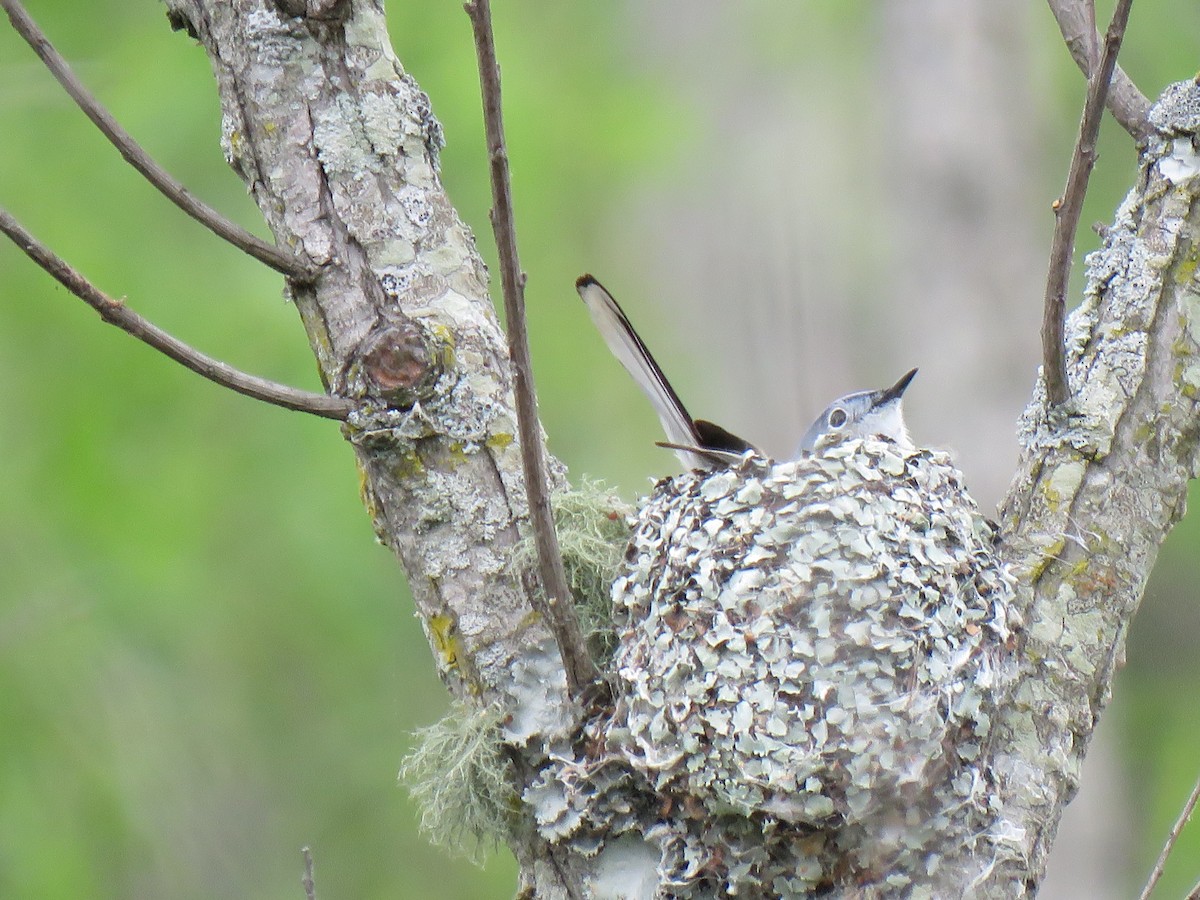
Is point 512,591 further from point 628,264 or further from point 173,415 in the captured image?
point 628,264

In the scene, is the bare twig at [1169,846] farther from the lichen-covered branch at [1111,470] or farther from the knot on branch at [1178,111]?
the knot on branch at [1178,111]

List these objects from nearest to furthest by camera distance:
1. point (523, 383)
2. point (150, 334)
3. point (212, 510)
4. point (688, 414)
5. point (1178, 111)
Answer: point (523, 383)
point (150, 334)
point (1178, 111)
point (688, 414)
point (212, 510)

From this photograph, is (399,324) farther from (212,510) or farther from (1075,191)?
(212,510)

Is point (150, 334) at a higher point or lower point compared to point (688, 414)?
lower

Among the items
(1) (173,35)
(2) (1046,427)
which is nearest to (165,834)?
(1) (173,35)

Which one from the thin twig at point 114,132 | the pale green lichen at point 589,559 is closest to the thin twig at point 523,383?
the pale green lichen at point 589,559

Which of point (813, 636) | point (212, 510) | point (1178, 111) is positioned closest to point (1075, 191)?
point (1178, 111)
